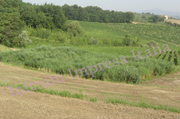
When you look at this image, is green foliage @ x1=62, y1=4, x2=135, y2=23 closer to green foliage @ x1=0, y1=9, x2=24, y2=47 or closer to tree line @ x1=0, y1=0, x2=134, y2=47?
tree line @ x1=0, y1=0, x2=134, y2=47

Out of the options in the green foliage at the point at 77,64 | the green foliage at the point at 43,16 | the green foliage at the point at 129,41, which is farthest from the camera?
the green foliage at the point at 43,16

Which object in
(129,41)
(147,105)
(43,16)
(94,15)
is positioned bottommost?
(129,41)

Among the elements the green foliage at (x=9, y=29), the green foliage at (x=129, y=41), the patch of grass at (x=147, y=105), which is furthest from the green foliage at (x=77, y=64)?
the green foliage at (x=129, y=41)

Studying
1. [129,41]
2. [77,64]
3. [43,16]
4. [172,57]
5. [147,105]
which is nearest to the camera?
[147,105]

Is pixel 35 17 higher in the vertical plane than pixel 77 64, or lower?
higher

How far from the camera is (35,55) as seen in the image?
23.6m

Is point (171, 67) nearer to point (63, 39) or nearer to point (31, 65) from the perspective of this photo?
point (31, 65)

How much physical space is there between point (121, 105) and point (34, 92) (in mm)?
4443

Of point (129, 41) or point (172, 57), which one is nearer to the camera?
point (172, 57)

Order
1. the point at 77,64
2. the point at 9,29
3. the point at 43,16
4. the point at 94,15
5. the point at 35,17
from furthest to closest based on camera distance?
the point at 94,15 → the point at 43,16 → the point at 35,17 → the point at 9,29 → the point at 77,64

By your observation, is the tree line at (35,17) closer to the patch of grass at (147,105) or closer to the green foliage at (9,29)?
the green foliage at (9,29)

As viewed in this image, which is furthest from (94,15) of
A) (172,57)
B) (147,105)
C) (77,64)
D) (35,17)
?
(147,105)

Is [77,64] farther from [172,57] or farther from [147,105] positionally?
[172,57]

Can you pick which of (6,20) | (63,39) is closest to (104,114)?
(6,20)
